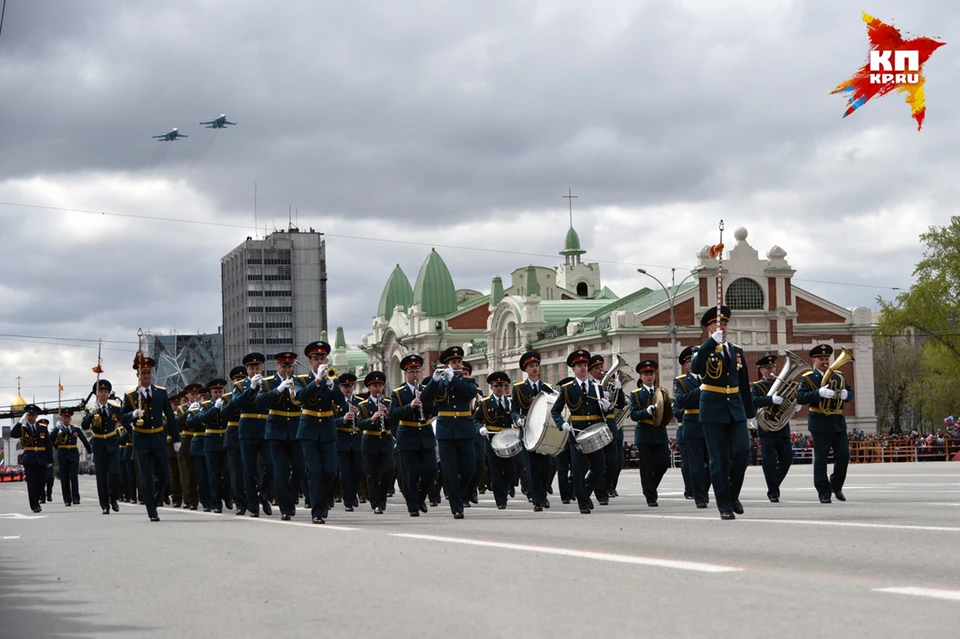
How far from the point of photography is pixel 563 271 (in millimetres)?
112125

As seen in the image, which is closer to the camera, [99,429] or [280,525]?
[280,525]

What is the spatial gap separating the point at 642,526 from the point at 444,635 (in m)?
7.21

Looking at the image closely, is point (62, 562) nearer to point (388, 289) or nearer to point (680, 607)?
point (680, 607)

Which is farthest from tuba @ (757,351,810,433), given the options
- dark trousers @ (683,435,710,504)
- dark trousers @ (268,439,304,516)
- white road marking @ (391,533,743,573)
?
white road marking @ (391,533,743,573)

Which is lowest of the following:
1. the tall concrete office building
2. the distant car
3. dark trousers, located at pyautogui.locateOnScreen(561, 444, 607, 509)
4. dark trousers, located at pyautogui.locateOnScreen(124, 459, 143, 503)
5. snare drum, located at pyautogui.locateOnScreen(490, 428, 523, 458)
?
the distant car

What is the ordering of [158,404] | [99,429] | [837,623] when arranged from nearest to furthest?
[837,623], [158,404], [99,429]

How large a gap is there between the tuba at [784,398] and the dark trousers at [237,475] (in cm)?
713

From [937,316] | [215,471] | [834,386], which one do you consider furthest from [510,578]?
[937,316]

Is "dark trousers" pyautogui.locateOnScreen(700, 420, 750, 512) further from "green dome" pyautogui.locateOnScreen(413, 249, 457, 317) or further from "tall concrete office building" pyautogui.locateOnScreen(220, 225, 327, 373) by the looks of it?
"tall concrete office building" pyautogui.locateOnScreen(220, 225, 327, 373)

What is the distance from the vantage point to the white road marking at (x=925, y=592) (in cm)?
735

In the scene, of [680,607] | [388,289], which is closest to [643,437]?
[680,607]

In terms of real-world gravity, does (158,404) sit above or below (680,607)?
above

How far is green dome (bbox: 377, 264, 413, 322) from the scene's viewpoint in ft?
359

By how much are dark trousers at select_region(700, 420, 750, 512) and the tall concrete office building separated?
570 feet
